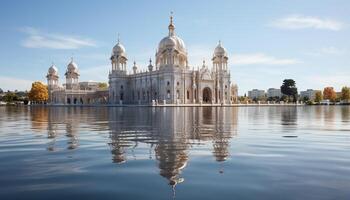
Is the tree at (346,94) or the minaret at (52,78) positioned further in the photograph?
the tree at (346,94)

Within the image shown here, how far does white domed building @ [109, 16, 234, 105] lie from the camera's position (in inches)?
3612

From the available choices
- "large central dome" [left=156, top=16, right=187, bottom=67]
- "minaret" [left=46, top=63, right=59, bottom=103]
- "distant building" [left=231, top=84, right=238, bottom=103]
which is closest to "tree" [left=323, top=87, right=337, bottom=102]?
"distant building" [left=231, top=84, right=238, bottom=103]

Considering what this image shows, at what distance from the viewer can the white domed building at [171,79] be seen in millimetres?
91750

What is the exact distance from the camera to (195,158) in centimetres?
959

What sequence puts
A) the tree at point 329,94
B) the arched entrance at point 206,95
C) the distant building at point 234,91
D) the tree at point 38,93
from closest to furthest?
1. the arched entrance at point 206,95
2. the distant building at point 234,91
3. the tree at point 38,93
4. the tree at point 329,94

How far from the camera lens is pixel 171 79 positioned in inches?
3585

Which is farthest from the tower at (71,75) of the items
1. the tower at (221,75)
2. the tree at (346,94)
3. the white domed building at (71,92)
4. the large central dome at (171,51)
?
the tree at (346,94)

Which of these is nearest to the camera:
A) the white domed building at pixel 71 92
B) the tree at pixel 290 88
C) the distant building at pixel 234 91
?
the distant building at pixel 234 91

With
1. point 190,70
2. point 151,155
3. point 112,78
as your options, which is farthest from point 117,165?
point 112,78

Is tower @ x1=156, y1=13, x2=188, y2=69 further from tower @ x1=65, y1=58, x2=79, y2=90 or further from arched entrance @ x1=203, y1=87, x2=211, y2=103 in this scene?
tower @ x1=65, y1=58, x2=79, y2=90

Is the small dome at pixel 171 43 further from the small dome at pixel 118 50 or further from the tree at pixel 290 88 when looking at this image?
the tree at pixel 290 88

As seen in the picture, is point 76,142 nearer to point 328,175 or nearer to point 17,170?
point 17,170

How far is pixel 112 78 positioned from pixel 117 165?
336ft

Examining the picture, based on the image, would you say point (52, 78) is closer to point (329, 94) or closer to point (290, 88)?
point (290, 88)
